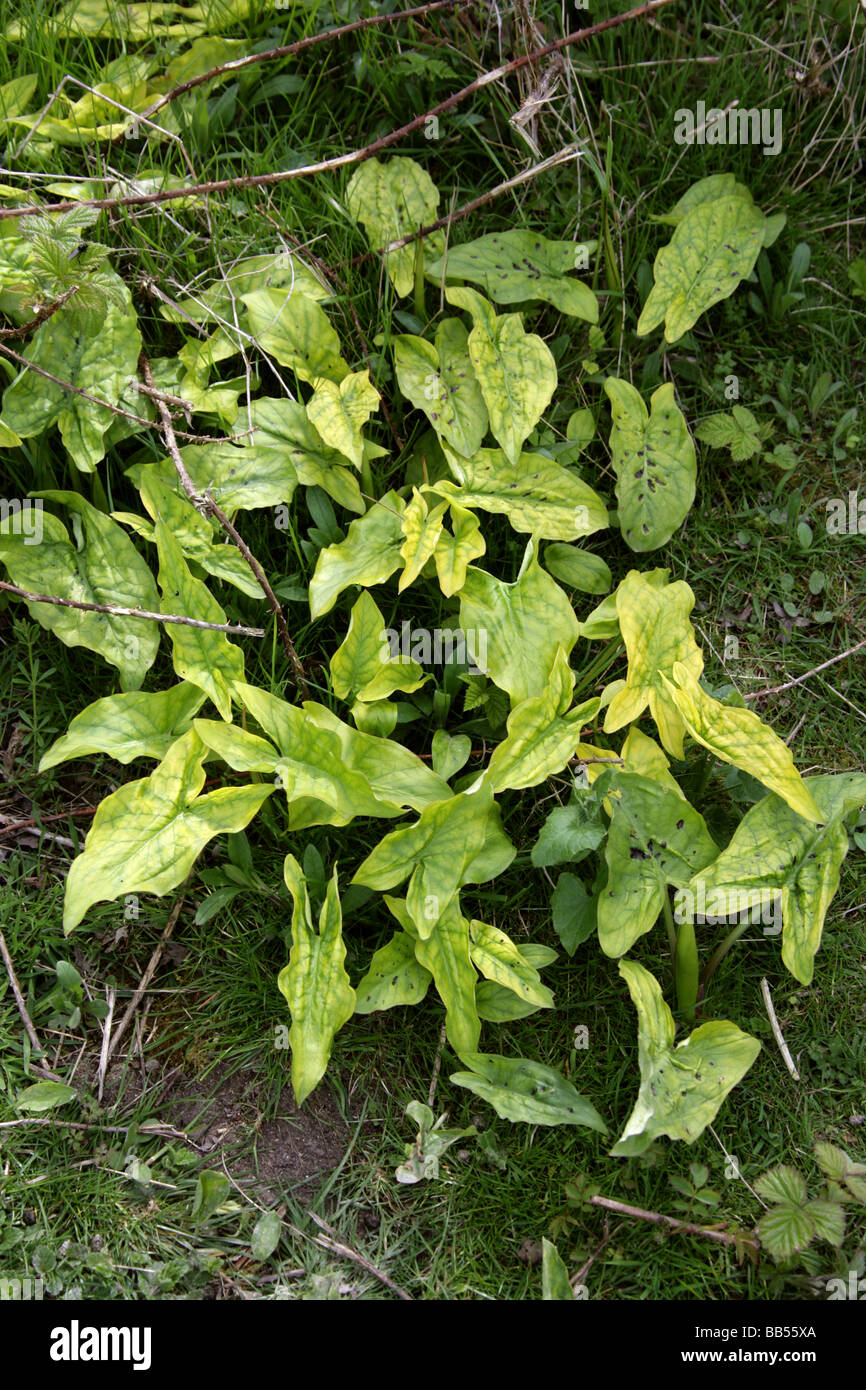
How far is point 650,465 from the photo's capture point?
7.63 ft

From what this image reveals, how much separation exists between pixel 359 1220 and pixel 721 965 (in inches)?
30.9

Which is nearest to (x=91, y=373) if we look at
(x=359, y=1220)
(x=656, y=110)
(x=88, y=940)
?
(x=88, y=940)

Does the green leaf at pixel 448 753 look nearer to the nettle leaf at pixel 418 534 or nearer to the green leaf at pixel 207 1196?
the nettle leaf at pixel 418 534

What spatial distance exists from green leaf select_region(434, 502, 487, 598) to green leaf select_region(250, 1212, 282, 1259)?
43.9 inches

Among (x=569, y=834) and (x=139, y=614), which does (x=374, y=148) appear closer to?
(x=139, y=614)

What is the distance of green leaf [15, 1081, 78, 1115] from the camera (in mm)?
1920

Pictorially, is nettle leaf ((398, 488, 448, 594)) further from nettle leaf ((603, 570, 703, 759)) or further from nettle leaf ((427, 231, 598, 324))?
nettle leaf ((427, 231, 598, 324))

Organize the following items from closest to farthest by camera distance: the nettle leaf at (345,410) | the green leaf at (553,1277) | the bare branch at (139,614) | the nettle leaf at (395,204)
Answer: the green leaf at (553,1277) → the bare branch at (139,614) → the nettle leaf at (345,410) → the nettle leaf at (395,204)

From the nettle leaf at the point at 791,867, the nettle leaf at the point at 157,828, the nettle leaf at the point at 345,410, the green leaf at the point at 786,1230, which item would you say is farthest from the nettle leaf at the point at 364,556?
the green leaf at the point at 786,1230

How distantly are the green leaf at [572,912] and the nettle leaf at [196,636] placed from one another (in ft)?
2.20

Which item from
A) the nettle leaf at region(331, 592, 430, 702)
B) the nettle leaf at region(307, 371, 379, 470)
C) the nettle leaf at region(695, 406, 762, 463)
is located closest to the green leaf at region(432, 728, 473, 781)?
the nettle leaf at region(331, 592, 430, 702)

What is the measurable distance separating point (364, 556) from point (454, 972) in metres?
0.81

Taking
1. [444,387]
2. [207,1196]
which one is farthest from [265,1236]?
[444,387]

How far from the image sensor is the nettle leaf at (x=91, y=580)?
2.13 metres
